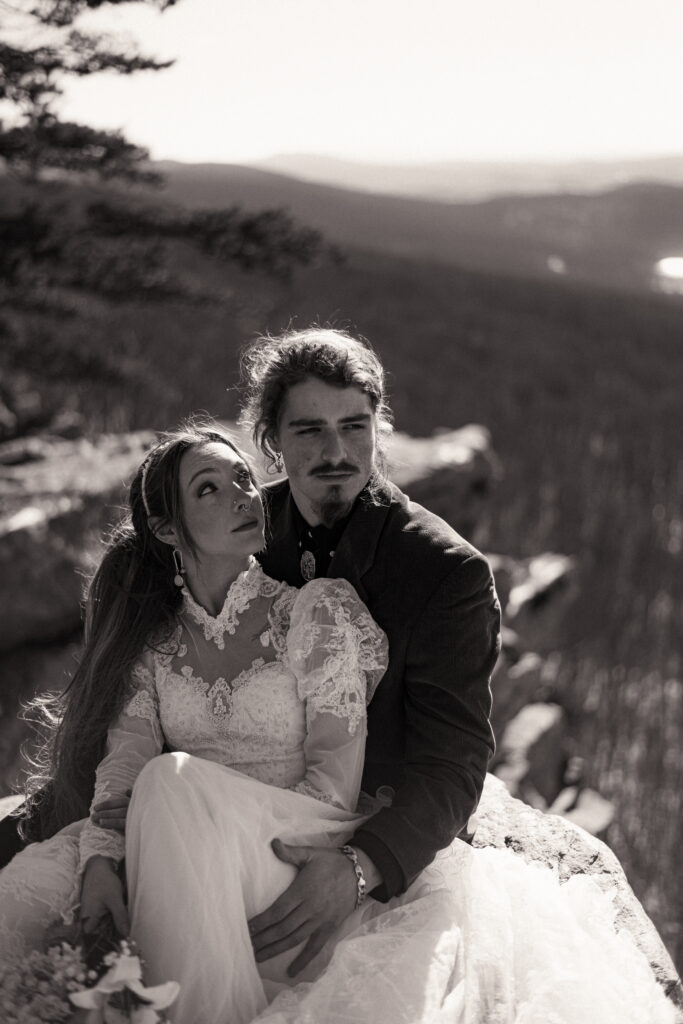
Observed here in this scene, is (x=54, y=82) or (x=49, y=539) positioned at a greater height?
(x=54, y=82)

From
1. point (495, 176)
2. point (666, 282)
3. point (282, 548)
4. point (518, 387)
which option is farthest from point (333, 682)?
point (495, 176)

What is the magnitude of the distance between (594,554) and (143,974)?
7977mm

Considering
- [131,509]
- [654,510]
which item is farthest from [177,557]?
[654,510]

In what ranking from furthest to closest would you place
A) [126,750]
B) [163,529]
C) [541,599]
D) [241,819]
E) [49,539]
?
[541,599], [49,539], [163,529], [126,750], [241,819]

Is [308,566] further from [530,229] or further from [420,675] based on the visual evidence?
[530,229]

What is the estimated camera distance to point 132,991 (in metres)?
2.02

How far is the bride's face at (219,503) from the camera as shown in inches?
103

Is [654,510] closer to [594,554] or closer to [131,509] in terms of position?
[594,554]

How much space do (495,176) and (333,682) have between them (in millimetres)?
27152

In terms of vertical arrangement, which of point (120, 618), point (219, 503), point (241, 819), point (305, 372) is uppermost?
point (305, 372)

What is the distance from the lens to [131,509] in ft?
9.54

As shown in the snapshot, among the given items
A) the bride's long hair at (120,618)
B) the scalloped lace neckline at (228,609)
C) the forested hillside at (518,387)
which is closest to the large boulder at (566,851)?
the bride's long hair at (120,618)

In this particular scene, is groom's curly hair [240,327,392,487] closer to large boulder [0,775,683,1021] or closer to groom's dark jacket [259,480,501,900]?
groom's dark jacket [259,480,501,900]

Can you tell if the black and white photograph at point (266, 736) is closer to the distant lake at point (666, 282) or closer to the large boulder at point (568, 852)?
the large boulder at point (568, 852)
